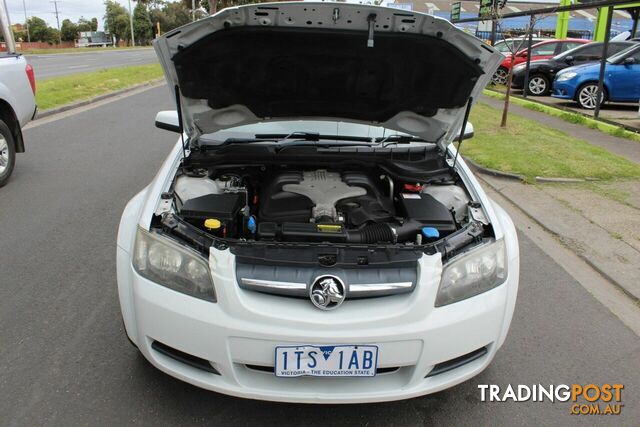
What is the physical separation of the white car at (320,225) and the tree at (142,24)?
310ft

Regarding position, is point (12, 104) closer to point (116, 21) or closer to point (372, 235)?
point (372, 235)

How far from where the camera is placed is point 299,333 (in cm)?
207

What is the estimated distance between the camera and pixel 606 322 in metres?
3.48

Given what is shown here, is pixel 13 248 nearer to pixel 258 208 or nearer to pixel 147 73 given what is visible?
pixel 258 208

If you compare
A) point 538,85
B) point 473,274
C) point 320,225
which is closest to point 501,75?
point 538,85

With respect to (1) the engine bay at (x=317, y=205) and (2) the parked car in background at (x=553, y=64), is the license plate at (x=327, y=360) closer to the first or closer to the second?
(1) the engine bay at (x=317, y=205)

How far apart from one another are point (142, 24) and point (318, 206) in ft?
315

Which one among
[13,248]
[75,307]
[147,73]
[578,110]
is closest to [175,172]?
[75,307]

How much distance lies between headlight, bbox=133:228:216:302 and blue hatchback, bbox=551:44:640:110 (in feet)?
40.3

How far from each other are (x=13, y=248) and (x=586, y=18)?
193 feet

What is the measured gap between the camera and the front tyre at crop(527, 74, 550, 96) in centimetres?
1530

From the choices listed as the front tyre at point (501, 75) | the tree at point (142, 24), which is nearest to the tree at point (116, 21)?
the tree at point (142, 24)

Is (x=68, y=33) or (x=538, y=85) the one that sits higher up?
(x=68, y=33)

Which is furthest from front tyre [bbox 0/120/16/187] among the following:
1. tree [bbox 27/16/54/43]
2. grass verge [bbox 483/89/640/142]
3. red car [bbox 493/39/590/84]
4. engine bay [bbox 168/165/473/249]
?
tree [bbox 27/16/54/43]
